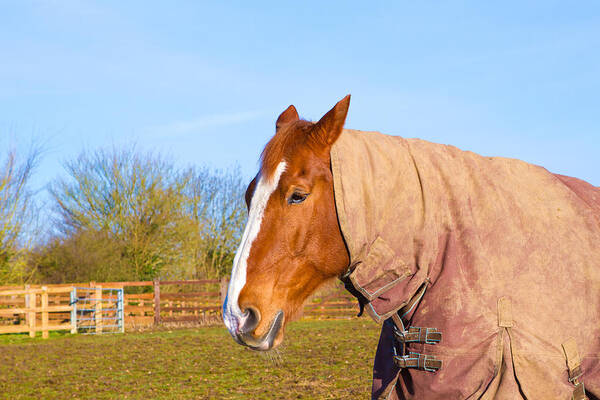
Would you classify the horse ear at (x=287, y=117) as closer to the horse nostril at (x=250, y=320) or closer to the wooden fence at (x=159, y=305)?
the horse nostril at (x=250, y=320)

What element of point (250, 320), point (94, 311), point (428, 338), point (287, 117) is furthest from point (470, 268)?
point (94, 311)

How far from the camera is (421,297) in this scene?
196 cm

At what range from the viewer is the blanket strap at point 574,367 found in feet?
6.12

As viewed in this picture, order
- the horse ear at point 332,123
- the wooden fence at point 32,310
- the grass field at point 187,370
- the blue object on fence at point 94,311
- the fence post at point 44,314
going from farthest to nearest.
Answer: the blue object on fence at point 94,311 → the fence post at point 44,314 → the wooden fence at point 32,310 → the grass field at point 187,370 → the horse ear at point 332,123

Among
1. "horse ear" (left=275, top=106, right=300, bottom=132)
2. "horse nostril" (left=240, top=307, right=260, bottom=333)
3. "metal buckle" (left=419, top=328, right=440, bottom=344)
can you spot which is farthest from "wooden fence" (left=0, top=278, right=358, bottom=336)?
"horse nostril" (left=240, top=307, right=260, bottom=333)

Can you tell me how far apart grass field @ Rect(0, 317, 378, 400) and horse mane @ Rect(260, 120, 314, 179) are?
4.02 m

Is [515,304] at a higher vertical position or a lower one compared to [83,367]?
higher

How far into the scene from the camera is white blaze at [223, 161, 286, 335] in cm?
180

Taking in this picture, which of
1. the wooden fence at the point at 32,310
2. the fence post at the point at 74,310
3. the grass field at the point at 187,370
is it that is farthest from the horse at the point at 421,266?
the fence post at the point at 74,310

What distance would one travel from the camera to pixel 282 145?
6.44ft

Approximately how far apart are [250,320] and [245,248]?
24 centimetres

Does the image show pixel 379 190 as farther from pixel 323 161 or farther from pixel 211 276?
pixel 211 276

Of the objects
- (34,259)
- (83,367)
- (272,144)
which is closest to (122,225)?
(34,259)

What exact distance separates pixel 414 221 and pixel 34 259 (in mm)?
23250
